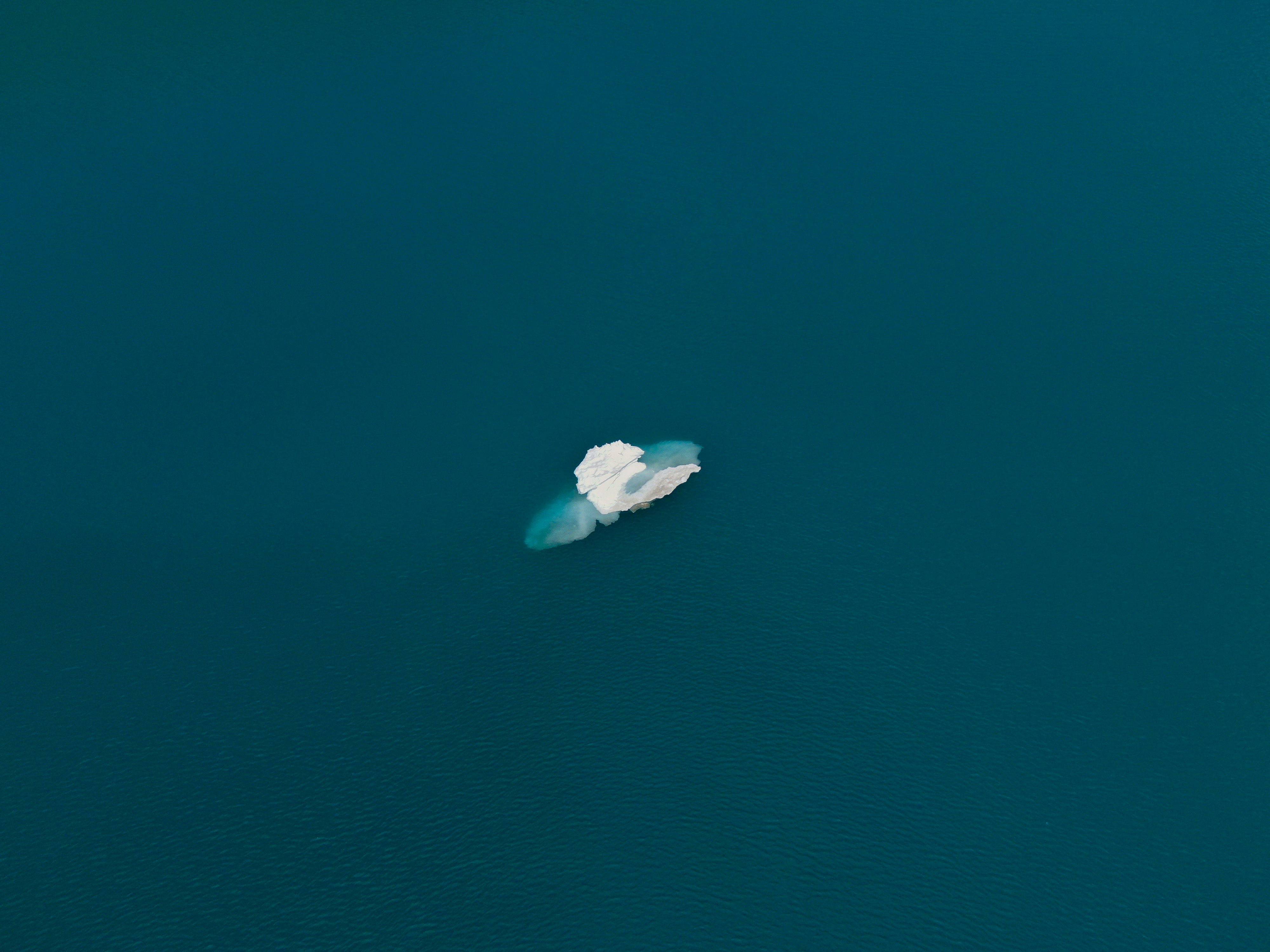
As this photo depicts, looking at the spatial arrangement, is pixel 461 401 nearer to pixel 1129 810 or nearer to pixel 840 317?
pixel 840 317

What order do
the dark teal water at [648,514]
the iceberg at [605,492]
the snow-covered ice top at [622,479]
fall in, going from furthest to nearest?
1. the snow-covered ice top at [622,479]
2. the iceberg at [605,492]
3. the dark teal water at [648,514]

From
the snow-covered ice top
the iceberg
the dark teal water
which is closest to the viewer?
the dark teal water

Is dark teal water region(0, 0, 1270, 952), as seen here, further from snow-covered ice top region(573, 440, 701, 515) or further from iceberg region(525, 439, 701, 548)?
snow-covered ice top region(573, 440, 701, 515)

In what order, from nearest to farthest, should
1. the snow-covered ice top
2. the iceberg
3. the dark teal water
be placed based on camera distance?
1. the dark teal water
2. the iceberg
3. the snow-covered ice top

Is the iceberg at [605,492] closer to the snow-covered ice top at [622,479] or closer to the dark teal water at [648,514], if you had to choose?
the snow-covered ice top at [622,479]

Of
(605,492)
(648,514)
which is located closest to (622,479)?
(605,492)

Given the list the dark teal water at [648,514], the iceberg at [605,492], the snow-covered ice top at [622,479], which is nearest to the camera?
the dark teal water at [648,514]

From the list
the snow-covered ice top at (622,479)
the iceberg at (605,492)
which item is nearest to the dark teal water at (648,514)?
the iceberg at (605,492)

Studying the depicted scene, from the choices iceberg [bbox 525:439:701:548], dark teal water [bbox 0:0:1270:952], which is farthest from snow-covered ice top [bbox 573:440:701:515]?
dark teal water [bbox 0:0:1270:952]

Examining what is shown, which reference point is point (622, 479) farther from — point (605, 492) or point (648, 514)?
point (648, 514)
